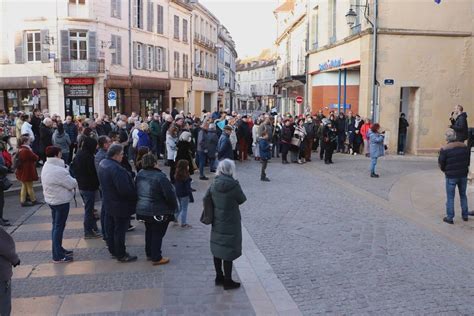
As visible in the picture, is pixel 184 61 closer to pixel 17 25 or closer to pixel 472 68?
pixel 17 25

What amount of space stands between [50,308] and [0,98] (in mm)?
29072

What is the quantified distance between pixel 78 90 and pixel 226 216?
27.5 meters

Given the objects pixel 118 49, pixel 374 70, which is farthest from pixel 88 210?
pixel 118 49

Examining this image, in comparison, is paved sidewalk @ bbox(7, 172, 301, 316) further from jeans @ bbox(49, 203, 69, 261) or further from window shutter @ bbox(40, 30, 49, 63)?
window shutter @ bbox(40, 30, 49, 63)

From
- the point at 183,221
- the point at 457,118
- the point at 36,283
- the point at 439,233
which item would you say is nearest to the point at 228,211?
the point at 36,283

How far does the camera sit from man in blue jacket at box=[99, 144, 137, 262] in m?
6.66

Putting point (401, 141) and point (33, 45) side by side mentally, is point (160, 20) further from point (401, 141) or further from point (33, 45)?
point (401, 141)

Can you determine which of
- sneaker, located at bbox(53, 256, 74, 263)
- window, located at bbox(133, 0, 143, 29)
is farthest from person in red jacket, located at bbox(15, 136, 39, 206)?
window, located at bbox(133, 0, 143, 29)

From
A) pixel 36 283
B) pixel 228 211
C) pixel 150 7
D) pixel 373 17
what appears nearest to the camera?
pixel 228 211

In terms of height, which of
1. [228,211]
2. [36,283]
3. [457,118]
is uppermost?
[457,118]

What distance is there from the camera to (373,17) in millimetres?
19469

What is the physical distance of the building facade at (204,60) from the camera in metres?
48.1

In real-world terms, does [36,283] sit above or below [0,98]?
below

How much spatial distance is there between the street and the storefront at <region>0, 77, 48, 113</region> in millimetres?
21904
